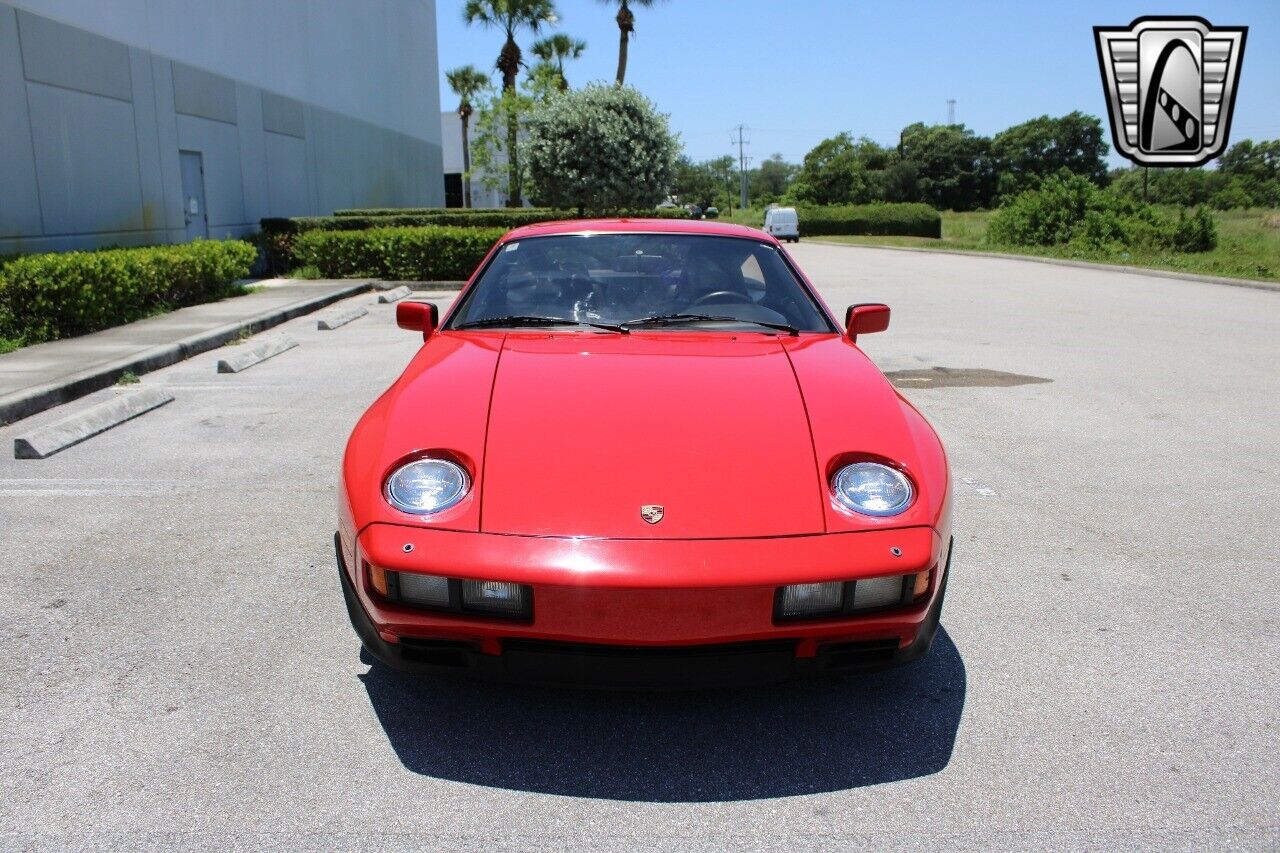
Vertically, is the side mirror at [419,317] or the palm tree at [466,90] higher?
the palm tree at [466,90]

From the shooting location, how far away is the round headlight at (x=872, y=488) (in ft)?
9.16

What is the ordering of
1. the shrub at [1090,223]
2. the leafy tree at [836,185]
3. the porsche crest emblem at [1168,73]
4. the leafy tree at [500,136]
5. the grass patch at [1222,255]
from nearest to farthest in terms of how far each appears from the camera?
the porsche crest emblem at [1168,73], the grass patch at [1222,255], the shrub at [1090,223], the leafy tree at [500,136], the leafy tree at [836,185]

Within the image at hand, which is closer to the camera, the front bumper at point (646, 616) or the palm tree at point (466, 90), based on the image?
the front bumper at point (646, 616)

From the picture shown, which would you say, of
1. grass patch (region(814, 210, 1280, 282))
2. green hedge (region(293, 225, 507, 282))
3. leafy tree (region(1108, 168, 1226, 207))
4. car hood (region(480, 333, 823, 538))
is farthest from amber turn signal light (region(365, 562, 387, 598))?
leafy tree (region(1108, 168, 1226, 207))

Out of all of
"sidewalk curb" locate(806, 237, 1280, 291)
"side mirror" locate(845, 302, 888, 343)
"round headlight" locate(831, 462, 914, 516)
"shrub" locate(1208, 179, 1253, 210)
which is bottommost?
"sidewalk curb" locate(806, 237, 1280, 291)

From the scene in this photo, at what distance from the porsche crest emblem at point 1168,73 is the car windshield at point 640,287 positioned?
10980 mm

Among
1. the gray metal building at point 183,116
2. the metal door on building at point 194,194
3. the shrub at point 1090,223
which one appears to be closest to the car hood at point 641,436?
the gray metal building at point 183,116

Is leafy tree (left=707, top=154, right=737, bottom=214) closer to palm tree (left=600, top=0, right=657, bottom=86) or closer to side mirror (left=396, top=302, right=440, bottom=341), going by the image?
palm tree (left=600, top=0, right=657, bottom=86)

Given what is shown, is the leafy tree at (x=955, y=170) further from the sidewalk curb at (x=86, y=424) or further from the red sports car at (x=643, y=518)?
the red sports car at (x=643, y=518)

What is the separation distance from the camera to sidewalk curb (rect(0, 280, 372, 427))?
7.41 metres

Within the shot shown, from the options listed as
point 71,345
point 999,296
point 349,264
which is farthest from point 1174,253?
point 71,345

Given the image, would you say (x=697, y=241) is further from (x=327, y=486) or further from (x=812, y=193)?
(x=812, y=193)

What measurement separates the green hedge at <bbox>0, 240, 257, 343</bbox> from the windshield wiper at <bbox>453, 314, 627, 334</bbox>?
805 cm

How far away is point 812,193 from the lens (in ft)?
274
